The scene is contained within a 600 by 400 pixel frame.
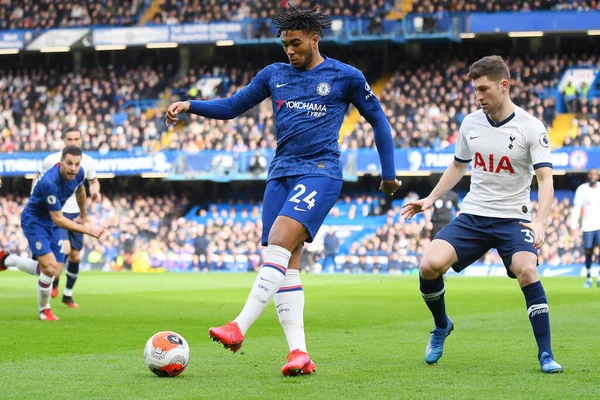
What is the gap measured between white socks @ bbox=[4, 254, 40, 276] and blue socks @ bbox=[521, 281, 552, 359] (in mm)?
7556

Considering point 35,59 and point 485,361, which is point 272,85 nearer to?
point 485,361

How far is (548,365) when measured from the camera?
6836 millimetres

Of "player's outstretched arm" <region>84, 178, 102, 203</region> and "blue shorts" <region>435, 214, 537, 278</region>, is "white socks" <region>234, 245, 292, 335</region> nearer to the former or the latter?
"blue shorts" <region>435, 214, 537, 278</region>

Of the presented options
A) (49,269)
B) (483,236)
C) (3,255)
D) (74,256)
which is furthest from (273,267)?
(74,256)

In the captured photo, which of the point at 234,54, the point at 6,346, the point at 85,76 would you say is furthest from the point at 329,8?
the point at 6,346

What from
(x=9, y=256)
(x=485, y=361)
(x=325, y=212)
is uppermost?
(x=325, y=212)

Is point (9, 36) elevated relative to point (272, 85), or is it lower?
lower

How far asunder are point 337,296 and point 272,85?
11018mm

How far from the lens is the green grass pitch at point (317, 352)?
19.7 feet

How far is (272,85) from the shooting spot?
7082 mm

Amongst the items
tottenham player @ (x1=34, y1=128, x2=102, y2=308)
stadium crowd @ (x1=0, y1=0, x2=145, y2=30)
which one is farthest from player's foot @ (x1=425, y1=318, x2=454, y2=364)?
stadium crowd @ (x1=0, y1=0, x2=145, y2=30)

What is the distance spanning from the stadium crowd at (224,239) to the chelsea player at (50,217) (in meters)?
20.4

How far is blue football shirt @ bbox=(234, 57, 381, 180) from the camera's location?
6945 mm

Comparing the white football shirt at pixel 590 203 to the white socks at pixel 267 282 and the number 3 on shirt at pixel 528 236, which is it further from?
the white socks at pixel 267 282
